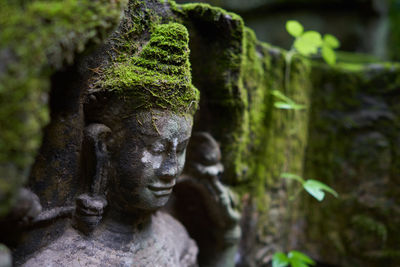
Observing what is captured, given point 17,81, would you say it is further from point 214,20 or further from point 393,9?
point 393,9

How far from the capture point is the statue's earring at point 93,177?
1.12m

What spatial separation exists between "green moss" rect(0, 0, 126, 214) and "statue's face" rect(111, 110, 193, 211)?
1.33ft

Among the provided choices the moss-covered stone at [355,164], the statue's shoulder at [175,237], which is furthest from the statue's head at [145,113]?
the moss-covered stone at [355,164]

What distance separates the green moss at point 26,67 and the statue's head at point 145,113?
13.4 inches

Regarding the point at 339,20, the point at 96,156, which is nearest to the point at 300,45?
the point at 96,156

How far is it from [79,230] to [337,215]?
6.74 ft

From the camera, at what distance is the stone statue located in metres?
1.11

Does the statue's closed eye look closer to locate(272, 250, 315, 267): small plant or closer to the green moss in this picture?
the green moss

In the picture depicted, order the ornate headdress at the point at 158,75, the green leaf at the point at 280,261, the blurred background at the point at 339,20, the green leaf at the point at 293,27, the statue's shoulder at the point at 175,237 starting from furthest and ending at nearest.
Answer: the blurred background at the point at 339,20 < the green leaf at the point at 293,27 < the green leaf at the point at 280,261 < the statue's shoulder at the point at 175,237 < the ornate headdress at the point at 158,75

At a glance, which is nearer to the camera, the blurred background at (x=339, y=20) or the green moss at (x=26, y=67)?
the green moss at (x=26, y=67)

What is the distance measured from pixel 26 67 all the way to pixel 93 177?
54 centimetres

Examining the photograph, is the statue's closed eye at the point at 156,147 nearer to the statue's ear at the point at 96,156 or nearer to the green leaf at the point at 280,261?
the statue's ear at the point at 96,156

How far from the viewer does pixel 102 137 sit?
1140 mm

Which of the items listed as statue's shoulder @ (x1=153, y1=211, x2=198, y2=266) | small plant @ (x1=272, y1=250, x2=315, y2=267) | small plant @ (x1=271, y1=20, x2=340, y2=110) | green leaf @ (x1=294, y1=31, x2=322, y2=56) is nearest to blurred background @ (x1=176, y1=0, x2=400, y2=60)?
small plant @ (x1=271, y1=20, x2=340, y2=110)
